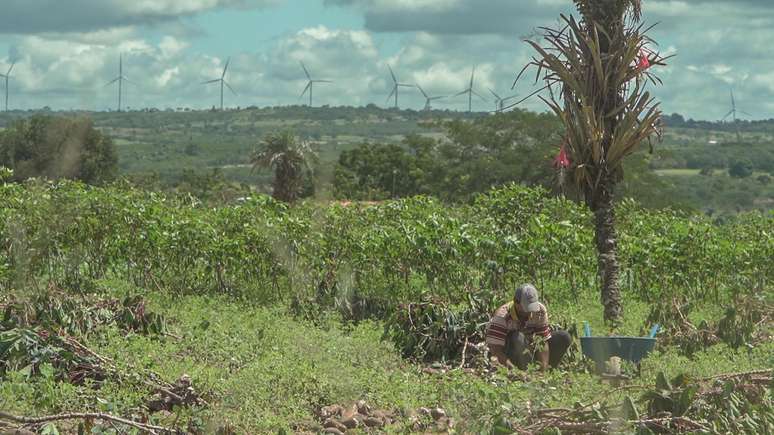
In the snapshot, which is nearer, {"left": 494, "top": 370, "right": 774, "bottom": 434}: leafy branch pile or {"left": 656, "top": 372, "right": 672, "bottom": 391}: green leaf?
{"left": 494, "top": 370, "right": 774, "bottom": 434}: leafy branch pile

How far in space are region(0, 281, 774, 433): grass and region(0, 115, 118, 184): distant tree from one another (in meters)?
35.6

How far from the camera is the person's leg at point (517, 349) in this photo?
33.7ft

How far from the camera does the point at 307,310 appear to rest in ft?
47.9

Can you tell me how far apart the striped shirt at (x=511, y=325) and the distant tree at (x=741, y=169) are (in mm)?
89814

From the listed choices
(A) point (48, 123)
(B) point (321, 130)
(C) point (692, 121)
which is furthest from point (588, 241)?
(C) point (692, 121)

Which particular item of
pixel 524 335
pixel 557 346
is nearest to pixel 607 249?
Answer: pixel 557 346

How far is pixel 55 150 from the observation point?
156ft

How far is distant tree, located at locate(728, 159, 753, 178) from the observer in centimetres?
9694

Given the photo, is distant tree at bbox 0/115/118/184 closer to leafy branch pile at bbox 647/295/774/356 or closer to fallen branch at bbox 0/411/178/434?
leafy branch pile at bbox 647/295/774/356

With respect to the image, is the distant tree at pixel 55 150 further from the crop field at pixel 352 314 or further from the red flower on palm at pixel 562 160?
the red flower on palm at pixel 562 160

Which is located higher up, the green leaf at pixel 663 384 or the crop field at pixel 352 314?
the green leaf at pixel 663 384

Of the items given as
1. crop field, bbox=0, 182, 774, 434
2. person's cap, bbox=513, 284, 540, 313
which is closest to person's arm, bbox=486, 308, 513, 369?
crop field, bbox=0, 182, 774, 434

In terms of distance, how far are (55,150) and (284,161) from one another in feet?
32.9

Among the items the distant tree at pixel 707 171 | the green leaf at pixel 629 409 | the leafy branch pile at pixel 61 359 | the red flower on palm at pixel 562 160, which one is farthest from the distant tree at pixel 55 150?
the distant tree at pixel 707 171
